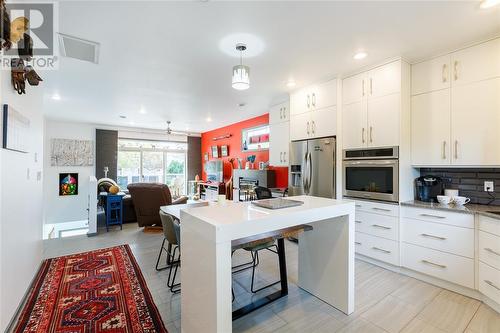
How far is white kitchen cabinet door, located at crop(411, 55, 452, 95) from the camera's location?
2.55m

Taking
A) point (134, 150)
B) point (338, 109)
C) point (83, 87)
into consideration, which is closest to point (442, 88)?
point (338, 109)

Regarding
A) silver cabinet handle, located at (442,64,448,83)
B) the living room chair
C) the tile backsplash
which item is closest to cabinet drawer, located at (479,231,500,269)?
the tile backsplash

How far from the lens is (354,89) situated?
10.2ft

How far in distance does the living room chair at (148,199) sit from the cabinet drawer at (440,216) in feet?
12.6

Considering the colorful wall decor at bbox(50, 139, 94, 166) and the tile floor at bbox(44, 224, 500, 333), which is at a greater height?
the colorful wall decor at bbox(50, 139, 94, 166)

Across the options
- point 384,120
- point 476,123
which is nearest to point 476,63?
point 476,123

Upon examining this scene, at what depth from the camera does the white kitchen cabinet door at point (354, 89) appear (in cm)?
301

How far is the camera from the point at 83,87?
142 inches

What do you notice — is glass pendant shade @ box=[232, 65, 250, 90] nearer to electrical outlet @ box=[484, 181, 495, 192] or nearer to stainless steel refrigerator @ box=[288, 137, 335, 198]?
stainless steel refrigerator @ box=[288, 137, 335, 198]

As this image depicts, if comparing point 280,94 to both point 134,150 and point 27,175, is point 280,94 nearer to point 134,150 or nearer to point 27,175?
point 27,175

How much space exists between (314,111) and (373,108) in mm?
863

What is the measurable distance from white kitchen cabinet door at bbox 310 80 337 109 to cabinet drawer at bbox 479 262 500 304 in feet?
7.84

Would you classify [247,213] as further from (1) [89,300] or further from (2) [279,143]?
(2) [279,143]

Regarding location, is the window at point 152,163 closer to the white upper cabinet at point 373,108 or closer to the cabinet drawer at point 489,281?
the white upper cabinet at point 373,108
